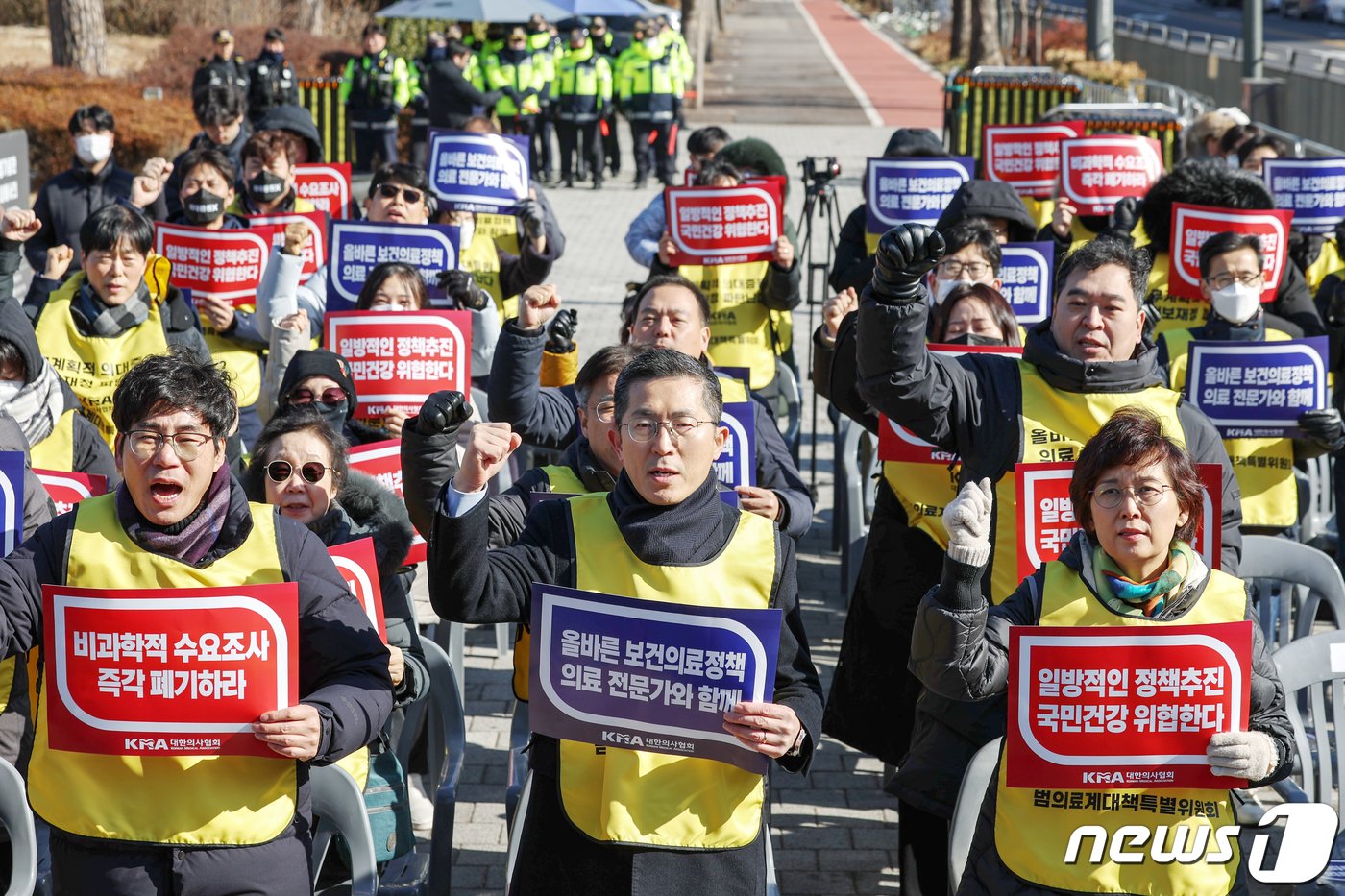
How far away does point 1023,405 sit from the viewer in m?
4.68

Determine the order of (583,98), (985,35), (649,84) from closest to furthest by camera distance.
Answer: (583,98), (649,84), (985,35)

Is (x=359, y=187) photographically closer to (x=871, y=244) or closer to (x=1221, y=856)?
(x=871, y=244)

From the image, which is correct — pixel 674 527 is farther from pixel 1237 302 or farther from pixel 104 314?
pixel 104 314

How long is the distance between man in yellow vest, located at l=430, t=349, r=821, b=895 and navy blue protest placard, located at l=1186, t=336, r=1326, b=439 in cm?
299

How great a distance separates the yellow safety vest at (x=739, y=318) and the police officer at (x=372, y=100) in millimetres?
13261

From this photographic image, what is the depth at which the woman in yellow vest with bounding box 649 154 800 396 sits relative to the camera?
8.16 metres

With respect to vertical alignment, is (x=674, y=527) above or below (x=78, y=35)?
below

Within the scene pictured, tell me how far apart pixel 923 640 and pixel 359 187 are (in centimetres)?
1456

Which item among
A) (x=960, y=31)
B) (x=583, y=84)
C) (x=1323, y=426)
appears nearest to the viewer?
(x=1323, y=426)

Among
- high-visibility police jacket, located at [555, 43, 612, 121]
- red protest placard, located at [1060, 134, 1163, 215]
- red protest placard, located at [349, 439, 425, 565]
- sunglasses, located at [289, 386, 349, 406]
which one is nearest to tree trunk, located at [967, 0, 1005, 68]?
high-visibility police jacket, located at [555, 43, 612, 121]

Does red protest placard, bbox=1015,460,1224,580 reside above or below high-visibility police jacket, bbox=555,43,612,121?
below

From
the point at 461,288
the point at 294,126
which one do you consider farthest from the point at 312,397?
the point at 294,126

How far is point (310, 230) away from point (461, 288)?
1.24m

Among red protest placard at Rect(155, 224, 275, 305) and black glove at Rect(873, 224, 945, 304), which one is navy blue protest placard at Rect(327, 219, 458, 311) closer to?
red protest placard at Rect(155, 224, 275, 305)
